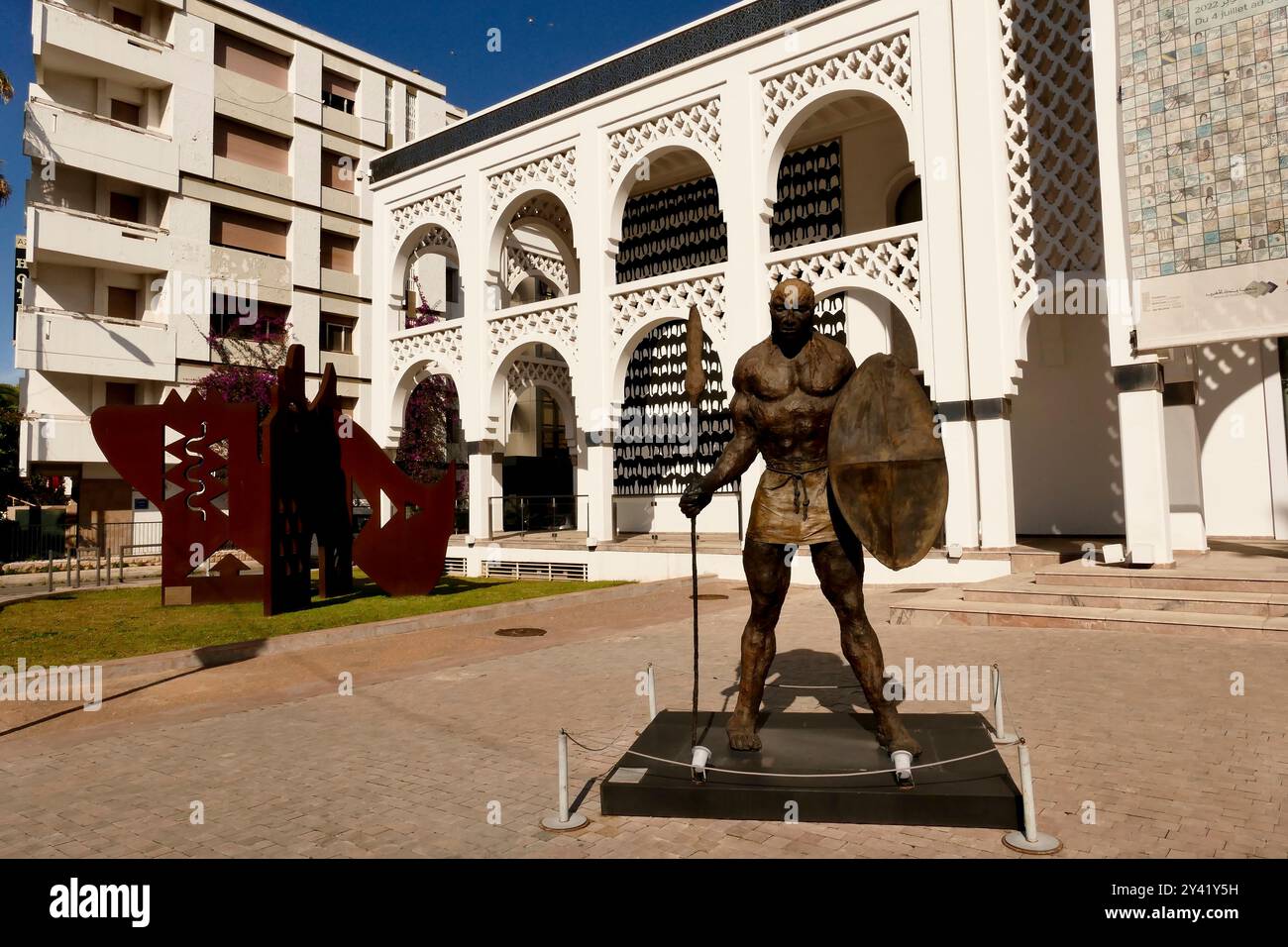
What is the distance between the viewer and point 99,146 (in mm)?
23609

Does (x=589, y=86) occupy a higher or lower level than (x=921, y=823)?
higher

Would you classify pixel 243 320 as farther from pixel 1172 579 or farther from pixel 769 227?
pixel 1172 579

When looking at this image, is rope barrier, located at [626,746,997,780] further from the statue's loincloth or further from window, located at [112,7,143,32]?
window, located at [112,7,143,32]

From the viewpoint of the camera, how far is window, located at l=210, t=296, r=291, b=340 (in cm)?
2600

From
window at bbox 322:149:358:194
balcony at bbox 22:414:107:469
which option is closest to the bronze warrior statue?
balcony at bbox 22:414:107:469

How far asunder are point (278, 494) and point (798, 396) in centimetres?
856

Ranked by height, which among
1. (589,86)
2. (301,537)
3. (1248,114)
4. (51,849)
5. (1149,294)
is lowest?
(51,849)

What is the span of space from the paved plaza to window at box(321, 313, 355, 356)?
2327 centimetres

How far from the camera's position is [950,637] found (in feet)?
27.5

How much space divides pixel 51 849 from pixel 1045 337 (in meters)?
15.7

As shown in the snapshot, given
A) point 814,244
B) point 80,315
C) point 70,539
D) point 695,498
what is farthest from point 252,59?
point 695,498

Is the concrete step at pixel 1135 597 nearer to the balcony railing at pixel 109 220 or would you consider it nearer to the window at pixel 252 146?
the balcony railing at pixel 109 220
